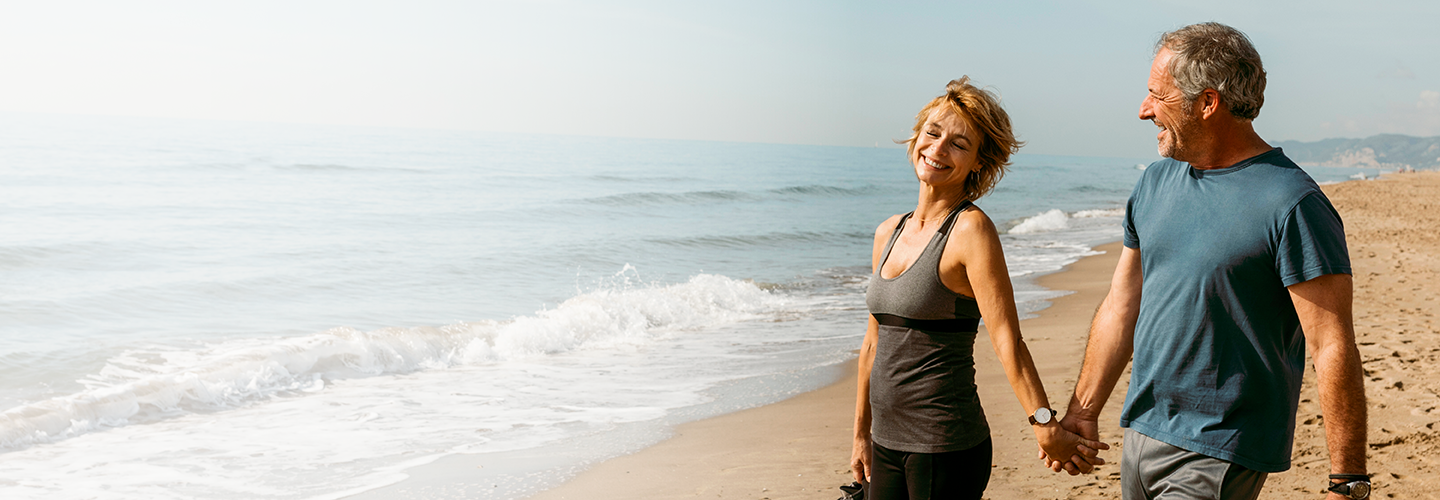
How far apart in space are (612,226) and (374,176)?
1664 cm

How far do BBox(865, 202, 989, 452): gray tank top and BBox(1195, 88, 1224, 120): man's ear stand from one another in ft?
1.91

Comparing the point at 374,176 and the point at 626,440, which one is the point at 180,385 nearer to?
the point at 626,440

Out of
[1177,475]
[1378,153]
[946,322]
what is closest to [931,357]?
[946,322]

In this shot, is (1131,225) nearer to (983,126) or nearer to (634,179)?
(983,126)

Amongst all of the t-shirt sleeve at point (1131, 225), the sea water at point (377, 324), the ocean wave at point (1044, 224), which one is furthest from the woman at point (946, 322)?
the ocean wave at point (1044, 224)

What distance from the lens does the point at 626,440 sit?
20.1 feet

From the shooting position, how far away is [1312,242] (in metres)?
1.71

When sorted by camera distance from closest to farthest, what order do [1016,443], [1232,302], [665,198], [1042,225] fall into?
[1232,302], [1016,443], [1042,225], [665,198]

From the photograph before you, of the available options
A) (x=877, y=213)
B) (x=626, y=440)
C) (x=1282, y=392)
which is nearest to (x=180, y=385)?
(x=626, y=440)

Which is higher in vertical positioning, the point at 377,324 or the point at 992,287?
the point at 992,287

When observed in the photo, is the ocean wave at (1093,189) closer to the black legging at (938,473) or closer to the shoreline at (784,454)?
the shoreline at (784,454)

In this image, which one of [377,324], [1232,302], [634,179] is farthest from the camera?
[634,179]

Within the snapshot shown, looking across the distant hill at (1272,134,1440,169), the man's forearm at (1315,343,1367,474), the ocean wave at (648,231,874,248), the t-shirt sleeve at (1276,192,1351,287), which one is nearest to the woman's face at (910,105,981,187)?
the t-shirt sleeve at (1276,192,1351,287)

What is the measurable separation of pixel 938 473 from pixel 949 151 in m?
0.86
